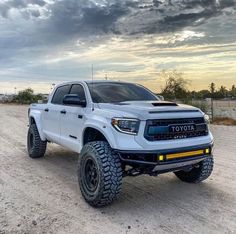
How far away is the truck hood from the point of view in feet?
16.7

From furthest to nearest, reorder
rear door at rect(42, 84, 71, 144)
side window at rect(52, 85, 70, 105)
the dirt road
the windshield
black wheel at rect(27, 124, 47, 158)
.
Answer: black wheel at rect(27, 124, 47, 158) < side window at rect(52, 85, 70, 105) < rear door at rect(42, 84, 71, 144) < the windshield < the dirt road

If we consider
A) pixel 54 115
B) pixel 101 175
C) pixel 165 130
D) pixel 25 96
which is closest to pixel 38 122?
pixel 54 115

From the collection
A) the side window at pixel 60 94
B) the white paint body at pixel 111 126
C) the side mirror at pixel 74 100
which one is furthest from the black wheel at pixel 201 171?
the side window at pixel 60 94

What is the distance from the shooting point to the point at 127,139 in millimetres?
5027

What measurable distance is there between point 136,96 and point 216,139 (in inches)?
254

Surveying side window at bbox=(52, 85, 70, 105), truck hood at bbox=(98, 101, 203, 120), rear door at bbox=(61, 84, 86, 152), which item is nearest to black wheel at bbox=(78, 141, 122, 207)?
truck hood at bbox=(98, 101, 203, 120)

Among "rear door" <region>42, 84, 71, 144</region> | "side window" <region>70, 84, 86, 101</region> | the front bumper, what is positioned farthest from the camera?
"rear door" <region>42, 84, 71, 144</region>

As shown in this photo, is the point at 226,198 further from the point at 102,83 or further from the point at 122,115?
the point at 102,83

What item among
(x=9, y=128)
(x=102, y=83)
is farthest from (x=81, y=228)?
(x=9, y=128)

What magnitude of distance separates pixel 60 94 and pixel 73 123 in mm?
1458

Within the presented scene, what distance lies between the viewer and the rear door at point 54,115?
24.1 ft

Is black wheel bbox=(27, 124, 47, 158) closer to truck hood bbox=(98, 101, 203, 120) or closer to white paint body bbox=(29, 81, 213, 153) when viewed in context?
white paint body bbox=(29, 81, 213, 153)

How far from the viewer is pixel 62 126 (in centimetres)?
709

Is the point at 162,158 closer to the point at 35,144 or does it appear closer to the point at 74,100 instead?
the point at 74,100
